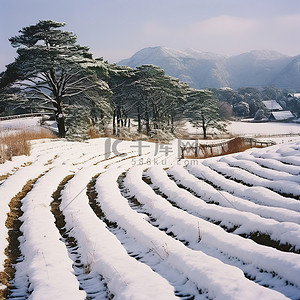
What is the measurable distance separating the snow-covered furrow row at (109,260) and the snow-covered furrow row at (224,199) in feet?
7.88

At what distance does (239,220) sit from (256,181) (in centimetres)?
257

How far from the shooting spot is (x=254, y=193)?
565cm

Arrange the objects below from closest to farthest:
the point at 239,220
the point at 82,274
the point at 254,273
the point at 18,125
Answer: the point at 254,273 < the point at 82,274 < the point at 239,220 < the point at 18,125

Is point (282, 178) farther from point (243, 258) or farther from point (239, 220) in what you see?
point (243, 258)

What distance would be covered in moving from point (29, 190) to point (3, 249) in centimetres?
326

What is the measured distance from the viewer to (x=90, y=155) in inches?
531

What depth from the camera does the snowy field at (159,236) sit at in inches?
112

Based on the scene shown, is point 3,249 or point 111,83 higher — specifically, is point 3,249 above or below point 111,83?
below

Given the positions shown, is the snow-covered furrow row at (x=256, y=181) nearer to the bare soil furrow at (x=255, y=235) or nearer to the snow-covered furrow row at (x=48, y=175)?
the bare soil furrow at (x=255, y=235)

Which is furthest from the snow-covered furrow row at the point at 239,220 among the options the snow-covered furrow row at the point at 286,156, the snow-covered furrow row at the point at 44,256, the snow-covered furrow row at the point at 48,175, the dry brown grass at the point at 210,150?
the dry brown grass at the point at 210,150

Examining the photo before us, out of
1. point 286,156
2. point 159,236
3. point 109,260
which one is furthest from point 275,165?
point 109,260

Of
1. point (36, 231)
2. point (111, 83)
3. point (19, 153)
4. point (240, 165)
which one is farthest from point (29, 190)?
point (111, 83)

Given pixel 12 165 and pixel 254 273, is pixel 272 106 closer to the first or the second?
pixel 12 165

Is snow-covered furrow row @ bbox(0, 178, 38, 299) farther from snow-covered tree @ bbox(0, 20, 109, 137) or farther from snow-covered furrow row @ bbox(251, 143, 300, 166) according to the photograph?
snow-covered tree @ bbox(0, 20, 109, 137)
